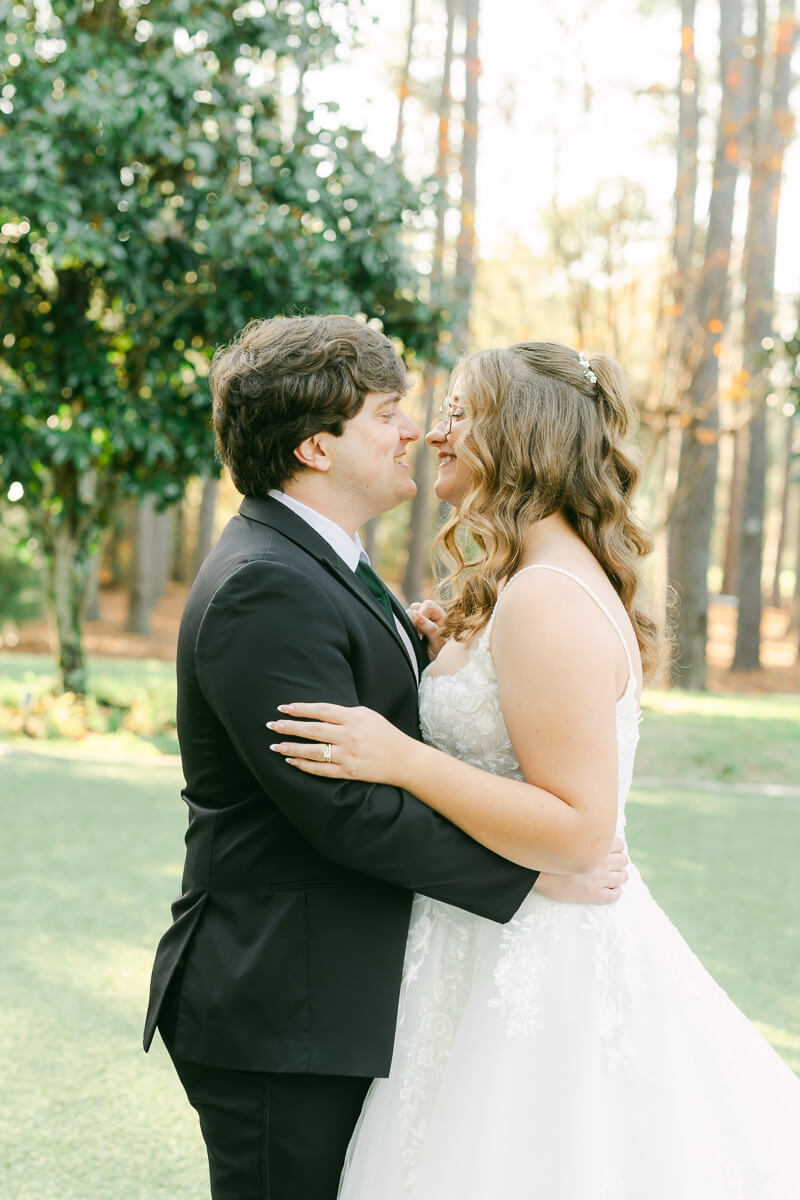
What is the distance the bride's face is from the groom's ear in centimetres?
26

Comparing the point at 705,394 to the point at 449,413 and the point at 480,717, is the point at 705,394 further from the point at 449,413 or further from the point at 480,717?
the point at 480,717

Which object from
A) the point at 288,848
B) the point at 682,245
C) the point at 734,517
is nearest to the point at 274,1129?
the point at 288,848

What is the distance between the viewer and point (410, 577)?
20.1 meters

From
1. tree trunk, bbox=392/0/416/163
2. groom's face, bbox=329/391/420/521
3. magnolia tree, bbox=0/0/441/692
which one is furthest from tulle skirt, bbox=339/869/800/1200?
tree trunk, bbox=392/0/416/163

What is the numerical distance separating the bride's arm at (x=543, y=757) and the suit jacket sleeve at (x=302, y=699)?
2.0 inches

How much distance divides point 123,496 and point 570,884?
27.0ft

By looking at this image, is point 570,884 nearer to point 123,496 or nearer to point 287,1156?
point 287,1156

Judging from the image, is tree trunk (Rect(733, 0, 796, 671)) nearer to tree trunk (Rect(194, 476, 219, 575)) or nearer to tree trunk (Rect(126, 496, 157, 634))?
tree trunk (Rect(194, 476, 219, 575))

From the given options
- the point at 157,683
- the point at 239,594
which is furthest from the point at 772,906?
the point at 157,683

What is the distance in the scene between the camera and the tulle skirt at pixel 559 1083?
2059 millimetres

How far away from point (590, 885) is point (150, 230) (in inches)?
297

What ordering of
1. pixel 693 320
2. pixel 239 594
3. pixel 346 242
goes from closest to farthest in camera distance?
pixel 239 594, pixel 346 242, pixel 693 320

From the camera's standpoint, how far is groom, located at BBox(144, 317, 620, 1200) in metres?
1.91

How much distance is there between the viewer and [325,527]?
7.21 feet
